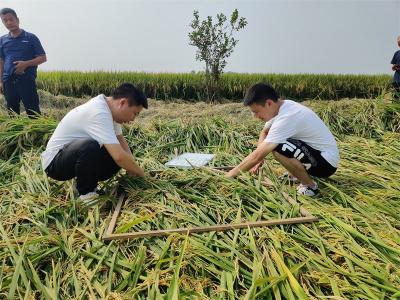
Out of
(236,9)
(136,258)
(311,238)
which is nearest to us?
(136,258)

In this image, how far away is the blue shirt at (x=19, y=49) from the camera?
15.6 ft

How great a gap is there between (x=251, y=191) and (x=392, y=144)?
234 centimetres

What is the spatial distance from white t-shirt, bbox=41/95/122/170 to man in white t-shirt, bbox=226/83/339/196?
84 centimetres

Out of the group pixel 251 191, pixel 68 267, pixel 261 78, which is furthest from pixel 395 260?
pixel 261 78

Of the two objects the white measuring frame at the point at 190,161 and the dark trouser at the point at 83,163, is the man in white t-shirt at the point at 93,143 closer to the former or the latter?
the dark trouser at the point at 83,163

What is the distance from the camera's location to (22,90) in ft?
15.8

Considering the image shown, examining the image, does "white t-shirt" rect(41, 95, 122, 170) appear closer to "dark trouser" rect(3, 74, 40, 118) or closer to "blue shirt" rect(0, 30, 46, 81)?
"dark trouser" rect(3, 74, 40, 118)

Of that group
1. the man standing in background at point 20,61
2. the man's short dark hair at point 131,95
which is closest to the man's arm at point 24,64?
the man standing in background at point 20,61

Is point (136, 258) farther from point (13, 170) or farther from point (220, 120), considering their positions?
point (220, 120)

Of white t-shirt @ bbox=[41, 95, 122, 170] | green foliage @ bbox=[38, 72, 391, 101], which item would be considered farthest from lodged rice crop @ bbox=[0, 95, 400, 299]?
green foliage @ bbox=[38, 72, 391, 101]

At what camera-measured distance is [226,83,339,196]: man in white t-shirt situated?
267cm

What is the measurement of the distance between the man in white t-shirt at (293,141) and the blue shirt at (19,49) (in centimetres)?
312

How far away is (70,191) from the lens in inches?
105

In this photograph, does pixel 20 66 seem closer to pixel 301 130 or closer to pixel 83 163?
pixel 83 163
